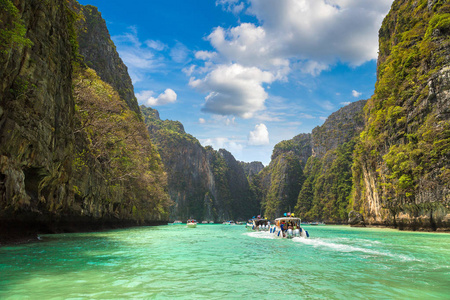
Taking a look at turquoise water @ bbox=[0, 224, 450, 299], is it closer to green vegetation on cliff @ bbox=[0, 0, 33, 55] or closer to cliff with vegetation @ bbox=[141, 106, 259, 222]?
green vegetation on cliff @ bbox=[0, 0, 33, 55]

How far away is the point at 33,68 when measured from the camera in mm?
14602

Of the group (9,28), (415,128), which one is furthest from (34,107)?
(415,128)

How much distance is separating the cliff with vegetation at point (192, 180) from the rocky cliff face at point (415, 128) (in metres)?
115

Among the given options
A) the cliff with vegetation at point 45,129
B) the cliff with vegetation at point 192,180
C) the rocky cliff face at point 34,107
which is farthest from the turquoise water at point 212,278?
the cliff with vegetation at point 192,180

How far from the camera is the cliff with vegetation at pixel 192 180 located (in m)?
154

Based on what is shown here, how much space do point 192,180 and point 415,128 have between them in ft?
441

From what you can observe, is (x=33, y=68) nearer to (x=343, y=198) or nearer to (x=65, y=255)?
(x=65, y=255)

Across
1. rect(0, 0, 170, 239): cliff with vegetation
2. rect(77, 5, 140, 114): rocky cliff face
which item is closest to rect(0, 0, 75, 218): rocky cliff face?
rect(0, 0, 170, 239): cliff with vegetation

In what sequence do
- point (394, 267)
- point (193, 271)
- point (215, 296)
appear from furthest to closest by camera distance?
point (394, 267)
point (193, 271)
point (215, 296)

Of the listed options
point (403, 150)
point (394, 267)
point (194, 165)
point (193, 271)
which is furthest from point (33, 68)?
point (194, 165)

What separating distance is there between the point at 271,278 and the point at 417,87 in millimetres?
40342

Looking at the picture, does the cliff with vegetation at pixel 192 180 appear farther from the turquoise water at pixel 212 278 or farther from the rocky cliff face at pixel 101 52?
the turquoise water at pixel 212 278

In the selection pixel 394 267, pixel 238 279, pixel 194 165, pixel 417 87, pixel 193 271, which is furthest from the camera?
pixel 194 165

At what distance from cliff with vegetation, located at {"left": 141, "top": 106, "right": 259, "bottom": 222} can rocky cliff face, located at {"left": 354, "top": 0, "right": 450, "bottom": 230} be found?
4511 inches
